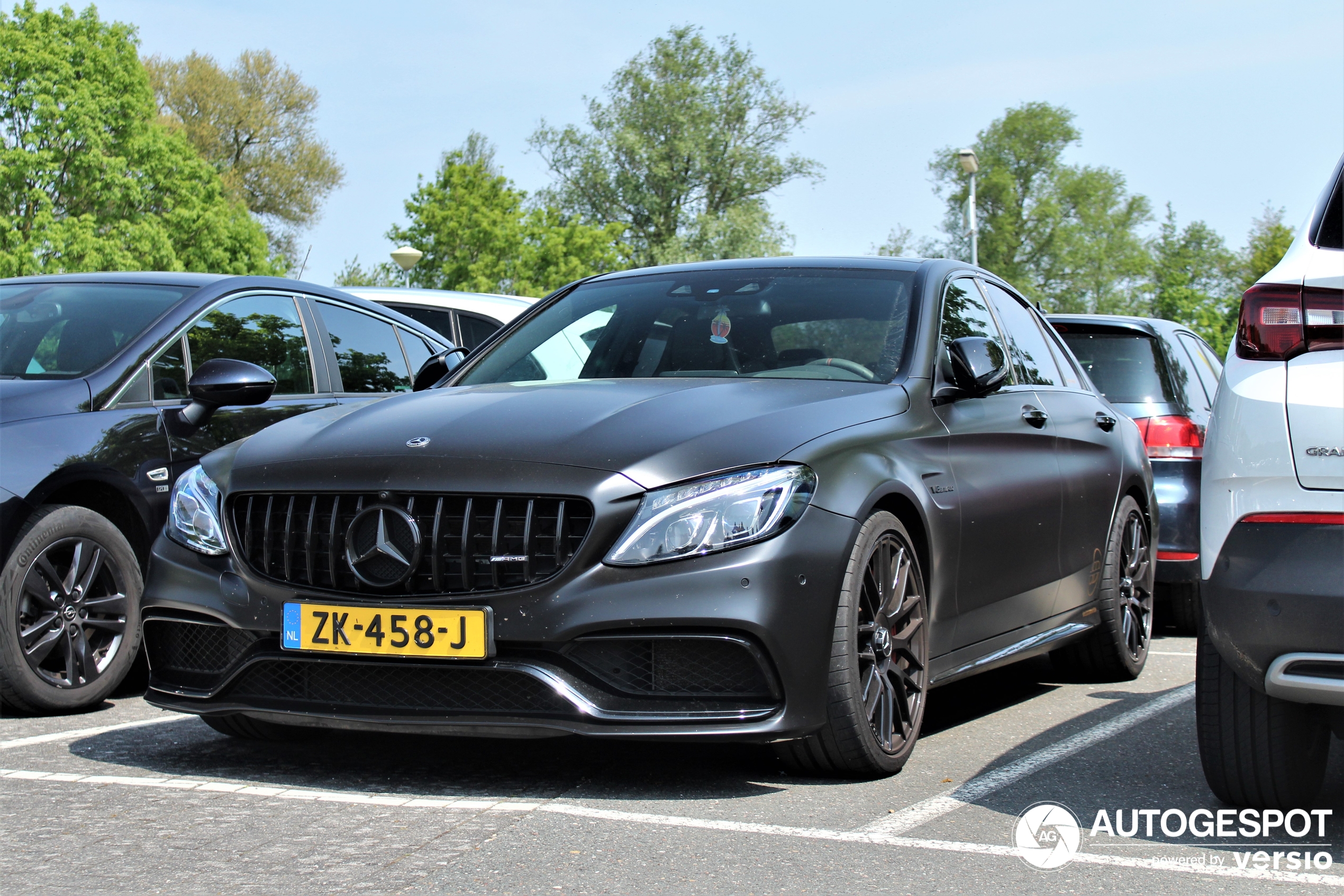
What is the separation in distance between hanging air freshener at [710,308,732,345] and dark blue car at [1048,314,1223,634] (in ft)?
9.84

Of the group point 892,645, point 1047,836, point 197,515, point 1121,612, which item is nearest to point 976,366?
point 892,645

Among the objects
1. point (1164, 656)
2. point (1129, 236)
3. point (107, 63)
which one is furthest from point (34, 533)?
point (1129, 236)

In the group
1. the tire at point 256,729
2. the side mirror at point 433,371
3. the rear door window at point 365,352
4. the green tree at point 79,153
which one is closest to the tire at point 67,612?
the tire at point 256,729

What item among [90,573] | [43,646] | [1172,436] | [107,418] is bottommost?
[43,646]

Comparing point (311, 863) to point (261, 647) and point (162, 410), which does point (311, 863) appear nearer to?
point (261, 647)

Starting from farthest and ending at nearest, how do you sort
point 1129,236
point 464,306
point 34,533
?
point 1129,236 < point 464,306 < point 34,533

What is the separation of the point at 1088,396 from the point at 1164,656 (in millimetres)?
1653

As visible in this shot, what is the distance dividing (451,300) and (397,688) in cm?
750

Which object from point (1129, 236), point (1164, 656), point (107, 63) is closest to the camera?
point (1164, 656)

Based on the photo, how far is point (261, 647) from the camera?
168 inches

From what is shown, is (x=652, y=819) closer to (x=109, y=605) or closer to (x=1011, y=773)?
(x=1011, y=773)

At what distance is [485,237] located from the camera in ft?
156

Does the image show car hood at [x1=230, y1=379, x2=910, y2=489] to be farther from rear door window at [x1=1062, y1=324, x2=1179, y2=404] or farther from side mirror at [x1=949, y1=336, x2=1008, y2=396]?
rear door window at [x1=1062, y1=324, x2=1179, y2=404]

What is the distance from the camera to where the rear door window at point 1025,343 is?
20.2 feet
